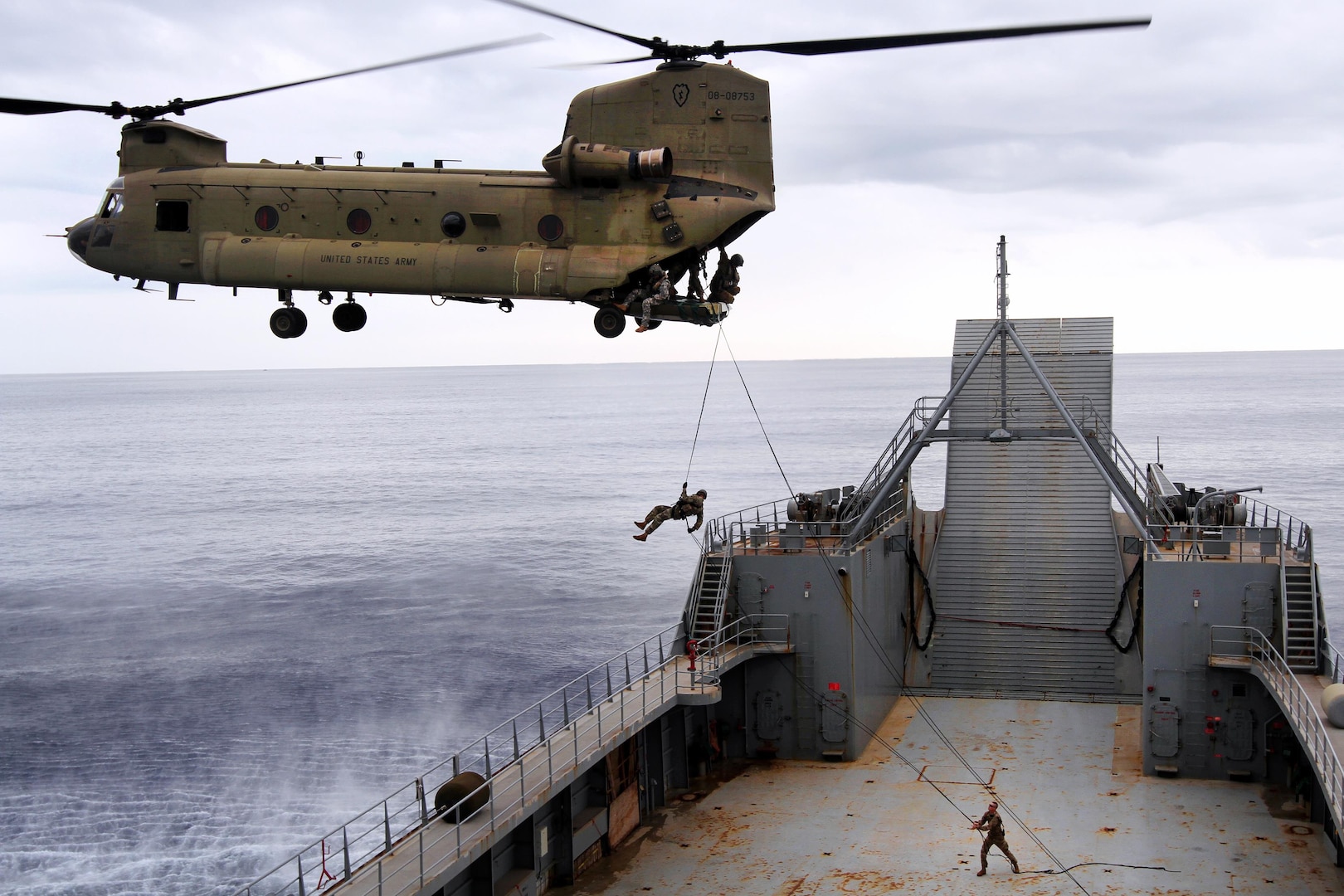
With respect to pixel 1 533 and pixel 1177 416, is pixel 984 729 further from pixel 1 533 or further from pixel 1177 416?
pixel 1177 416

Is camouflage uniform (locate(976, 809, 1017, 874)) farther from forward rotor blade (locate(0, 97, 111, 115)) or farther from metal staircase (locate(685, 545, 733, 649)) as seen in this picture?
forward rotor blade (locate(0, 97, 111, 115))

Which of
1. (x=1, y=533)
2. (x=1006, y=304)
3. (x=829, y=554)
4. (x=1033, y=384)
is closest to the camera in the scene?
(x=829, y=554)

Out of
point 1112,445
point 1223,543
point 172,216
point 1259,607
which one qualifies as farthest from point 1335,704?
point 172,216

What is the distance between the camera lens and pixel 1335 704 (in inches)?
630

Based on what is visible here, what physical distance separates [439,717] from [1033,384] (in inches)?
687

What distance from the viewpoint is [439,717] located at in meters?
33.2

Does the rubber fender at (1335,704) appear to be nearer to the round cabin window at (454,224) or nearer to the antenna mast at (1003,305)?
the antenna mast at (1003,305)

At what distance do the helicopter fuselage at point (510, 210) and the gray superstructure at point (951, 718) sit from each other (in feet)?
19.1

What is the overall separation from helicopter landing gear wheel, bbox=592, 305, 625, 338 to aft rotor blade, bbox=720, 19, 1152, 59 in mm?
4007

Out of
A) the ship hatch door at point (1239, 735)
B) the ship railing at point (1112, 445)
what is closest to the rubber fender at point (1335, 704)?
the ship hatch door at point (1239, 735)

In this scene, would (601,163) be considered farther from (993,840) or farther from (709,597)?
(993,840)

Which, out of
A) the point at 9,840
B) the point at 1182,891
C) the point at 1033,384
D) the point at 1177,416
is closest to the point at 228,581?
the point at 9,840

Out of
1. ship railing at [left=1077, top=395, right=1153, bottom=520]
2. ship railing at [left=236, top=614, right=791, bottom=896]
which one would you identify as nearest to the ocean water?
ship railing at [left=236, top=614, right=791, bottom=896]

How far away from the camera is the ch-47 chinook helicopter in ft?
53.9
